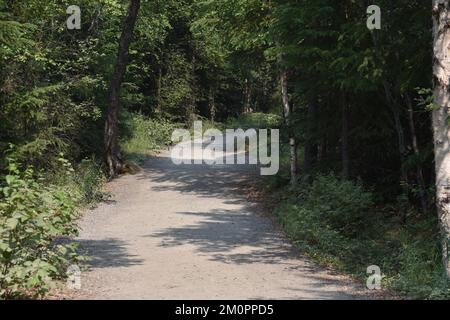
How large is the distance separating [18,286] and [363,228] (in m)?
8.20

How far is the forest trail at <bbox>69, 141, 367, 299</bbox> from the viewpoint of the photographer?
347 inches

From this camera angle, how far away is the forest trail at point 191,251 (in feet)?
28.9

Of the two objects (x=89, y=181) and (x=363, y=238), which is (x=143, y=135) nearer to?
(x=89, y=181)

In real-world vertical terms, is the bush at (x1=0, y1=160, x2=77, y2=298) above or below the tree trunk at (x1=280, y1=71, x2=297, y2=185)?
below

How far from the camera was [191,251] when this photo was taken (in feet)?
39.2

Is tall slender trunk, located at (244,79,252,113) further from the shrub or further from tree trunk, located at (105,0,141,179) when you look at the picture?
tree trunk, located at (105,0,141,179)

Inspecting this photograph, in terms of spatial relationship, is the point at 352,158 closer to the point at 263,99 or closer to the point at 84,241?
the point at 84,241

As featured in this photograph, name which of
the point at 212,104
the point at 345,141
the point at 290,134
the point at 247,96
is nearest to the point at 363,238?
the point at 345,141

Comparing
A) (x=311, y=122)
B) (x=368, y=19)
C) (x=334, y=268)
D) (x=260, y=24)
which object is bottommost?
(x=334, y=268)

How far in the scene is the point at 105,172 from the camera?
22.4 meters

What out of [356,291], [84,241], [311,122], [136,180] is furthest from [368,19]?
[136,180]

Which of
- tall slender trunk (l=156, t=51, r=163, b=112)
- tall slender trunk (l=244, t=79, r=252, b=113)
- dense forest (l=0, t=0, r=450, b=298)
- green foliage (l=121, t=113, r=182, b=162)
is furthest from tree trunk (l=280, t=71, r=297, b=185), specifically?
tall slender trunk (l=244, t=79, r=252, b=113)

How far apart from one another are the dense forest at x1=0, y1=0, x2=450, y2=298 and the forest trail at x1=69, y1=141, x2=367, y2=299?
69 cm

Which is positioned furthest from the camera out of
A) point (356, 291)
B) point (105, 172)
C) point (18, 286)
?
point (105, 172)
